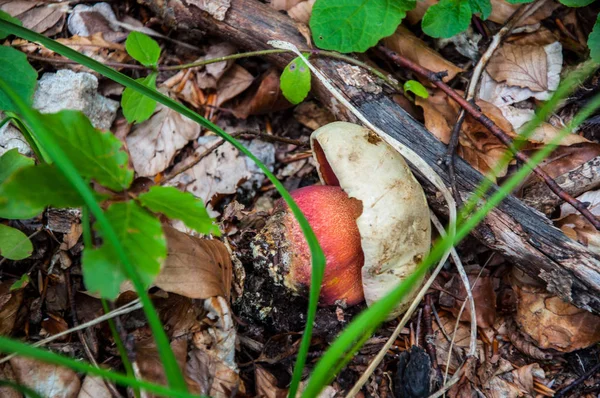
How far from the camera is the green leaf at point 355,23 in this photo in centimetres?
203

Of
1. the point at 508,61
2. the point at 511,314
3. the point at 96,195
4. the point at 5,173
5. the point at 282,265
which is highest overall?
the point at 508,61

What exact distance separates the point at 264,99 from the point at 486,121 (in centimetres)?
106

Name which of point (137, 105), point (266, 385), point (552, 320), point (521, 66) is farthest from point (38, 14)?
point (552, 320)

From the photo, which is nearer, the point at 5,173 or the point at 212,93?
the point at 5,173

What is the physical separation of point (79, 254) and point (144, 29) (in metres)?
1.24

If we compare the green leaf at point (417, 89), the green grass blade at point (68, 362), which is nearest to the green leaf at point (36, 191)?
the green grass blade at point (68, 362)

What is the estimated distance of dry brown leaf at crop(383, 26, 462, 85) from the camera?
2.31 m

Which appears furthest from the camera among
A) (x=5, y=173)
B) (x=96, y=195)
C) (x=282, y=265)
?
(x=282, y=265)

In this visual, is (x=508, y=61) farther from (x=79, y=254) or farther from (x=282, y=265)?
(x=79, y=254)

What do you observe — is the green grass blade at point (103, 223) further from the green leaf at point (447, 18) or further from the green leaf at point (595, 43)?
the green leaf at point (595, 43)

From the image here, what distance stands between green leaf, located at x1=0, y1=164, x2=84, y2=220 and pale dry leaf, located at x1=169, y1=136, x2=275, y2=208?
106 centimetres

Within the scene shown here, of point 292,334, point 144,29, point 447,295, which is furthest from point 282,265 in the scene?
point 144,29

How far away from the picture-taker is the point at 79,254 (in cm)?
196

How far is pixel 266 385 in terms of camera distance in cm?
185
